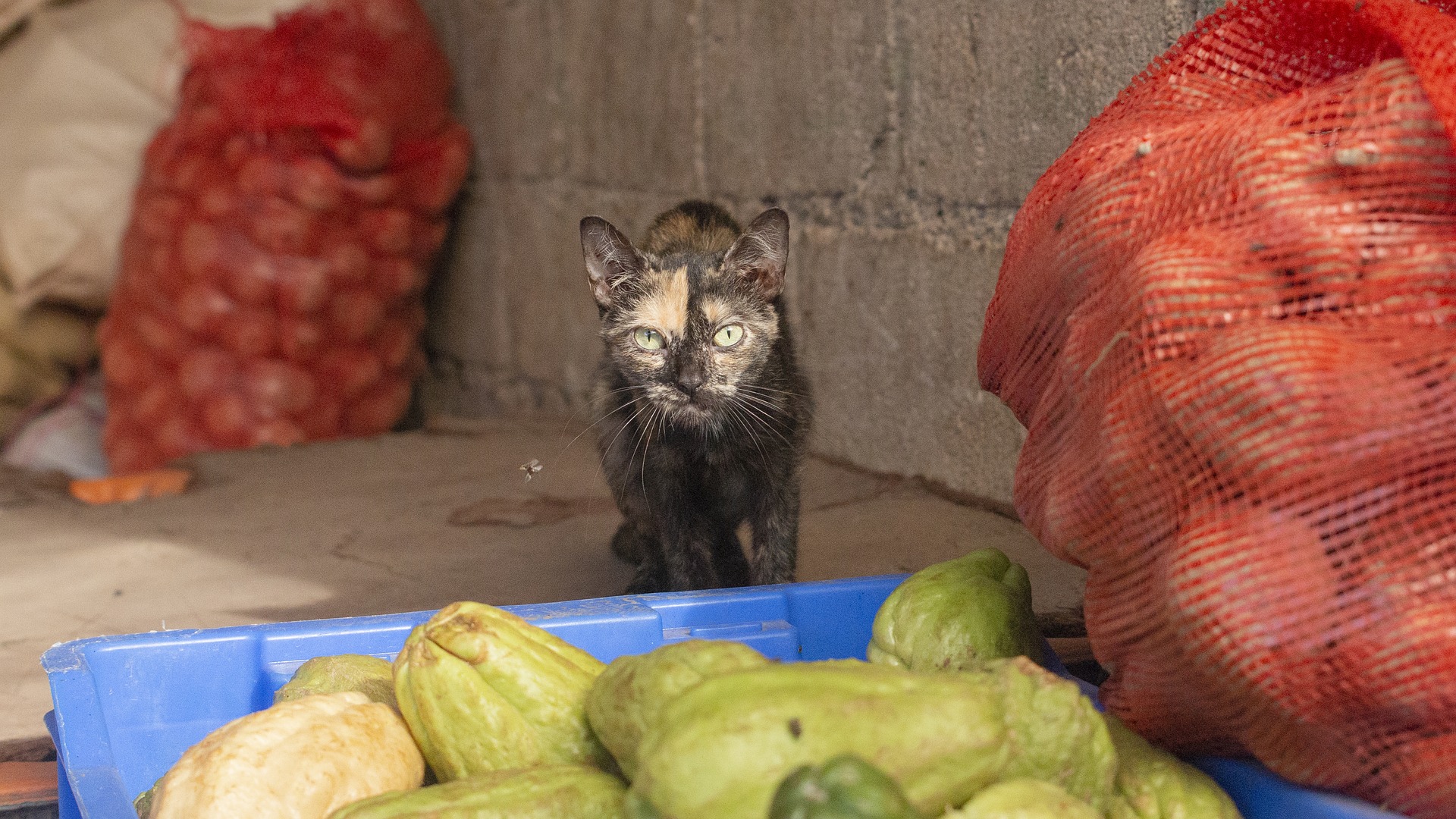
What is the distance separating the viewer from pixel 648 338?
2.57 metres

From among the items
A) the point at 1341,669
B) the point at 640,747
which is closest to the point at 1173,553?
the point at 1341,669

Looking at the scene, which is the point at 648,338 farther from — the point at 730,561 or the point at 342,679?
the point at 342,679

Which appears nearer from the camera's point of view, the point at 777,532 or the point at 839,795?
the point at 839,795

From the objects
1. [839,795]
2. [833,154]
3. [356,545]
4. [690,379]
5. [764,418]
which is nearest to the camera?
[839,795]

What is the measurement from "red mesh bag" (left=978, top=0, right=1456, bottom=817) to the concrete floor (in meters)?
1.05

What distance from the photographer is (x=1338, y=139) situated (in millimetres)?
1320

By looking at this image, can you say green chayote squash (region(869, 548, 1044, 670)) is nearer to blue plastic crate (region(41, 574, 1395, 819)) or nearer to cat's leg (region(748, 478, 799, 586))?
blue plastic crate (region(41, 574, 1395, 819))

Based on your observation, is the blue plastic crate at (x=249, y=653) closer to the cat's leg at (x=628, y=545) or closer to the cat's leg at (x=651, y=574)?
the cat's leg at (x=651, y=574)

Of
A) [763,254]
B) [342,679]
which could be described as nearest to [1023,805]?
[342,679]

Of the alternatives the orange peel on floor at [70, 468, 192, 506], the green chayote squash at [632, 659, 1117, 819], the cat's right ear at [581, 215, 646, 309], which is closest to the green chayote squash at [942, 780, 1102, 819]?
the green chayote squash at [632, 659, 1117, 819]

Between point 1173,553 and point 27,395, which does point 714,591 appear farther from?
point 27,395

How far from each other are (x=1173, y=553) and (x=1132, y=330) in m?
0.25

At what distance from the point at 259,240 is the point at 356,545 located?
2095 millimetres

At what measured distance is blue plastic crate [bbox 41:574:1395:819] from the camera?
172cm
